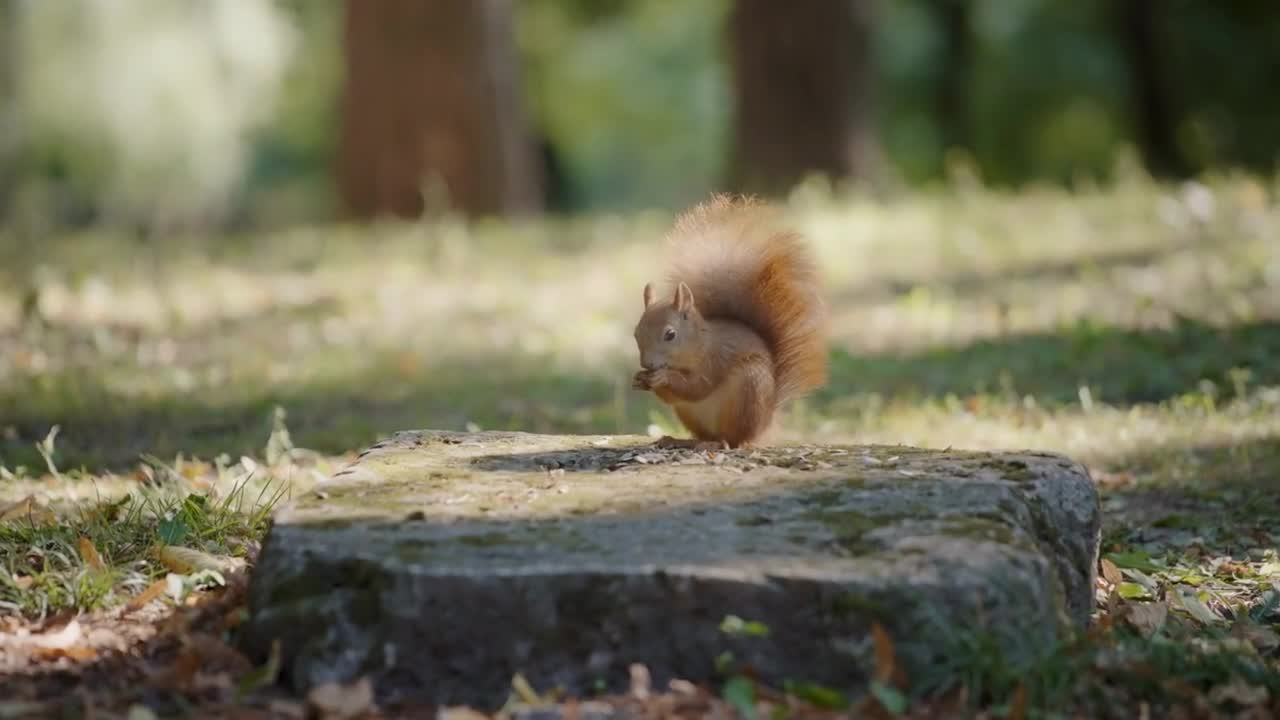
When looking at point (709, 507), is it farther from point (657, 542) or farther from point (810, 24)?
point (810, 24)

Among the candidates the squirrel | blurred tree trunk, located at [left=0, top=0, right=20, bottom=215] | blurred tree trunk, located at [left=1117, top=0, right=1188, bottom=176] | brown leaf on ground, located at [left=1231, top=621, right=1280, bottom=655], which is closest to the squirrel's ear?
the squirrel

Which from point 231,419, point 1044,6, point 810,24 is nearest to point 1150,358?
point 231,419

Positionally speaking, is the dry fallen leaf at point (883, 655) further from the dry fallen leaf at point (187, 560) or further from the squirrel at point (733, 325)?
the dry fallen leaf at point (187, 560)

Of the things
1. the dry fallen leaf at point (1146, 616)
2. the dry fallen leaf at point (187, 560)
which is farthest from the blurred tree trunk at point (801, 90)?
the dry fallen leaf at point (187, 560)

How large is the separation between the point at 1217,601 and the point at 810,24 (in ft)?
29.3

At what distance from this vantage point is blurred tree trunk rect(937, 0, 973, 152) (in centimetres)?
2281

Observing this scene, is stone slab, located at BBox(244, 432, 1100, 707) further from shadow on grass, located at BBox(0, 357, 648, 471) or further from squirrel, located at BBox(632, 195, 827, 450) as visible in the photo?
shadow on grass, located at BBox(0, 357, 648, 471)

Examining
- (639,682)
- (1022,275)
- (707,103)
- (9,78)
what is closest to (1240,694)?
(639,682)

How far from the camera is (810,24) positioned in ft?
40.7

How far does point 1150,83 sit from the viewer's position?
830 inches

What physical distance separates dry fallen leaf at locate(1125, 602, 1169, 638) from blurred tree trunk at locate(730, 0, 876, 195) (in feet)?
28.6

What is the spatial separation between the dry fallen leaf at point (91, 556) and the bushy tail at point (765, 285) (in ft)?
5.45

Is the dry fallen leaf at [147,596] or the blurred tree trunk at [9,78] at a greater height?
the blurred tree trunk at [9,78]

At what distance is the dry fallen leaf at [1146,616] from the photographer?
3.66 m
